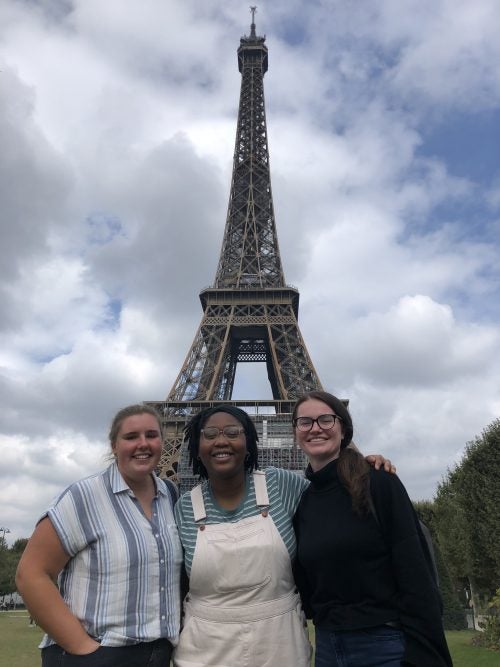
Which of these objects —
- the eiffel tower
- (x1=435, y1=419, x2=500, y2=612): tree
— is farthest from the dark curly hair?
the eiffel tower

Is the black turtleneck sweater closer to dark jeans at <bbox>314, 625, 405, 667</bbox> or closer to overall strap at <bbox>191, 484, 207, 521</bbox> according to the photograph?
dark jeans at <bbox>314, 625, 405, 667</bbox>

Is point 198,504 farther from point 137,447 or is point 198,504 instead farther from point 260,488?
point 137,447

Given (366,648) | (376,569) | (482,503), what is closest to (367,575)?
(376,569)

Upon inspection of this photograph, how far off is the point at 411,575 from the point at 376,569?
20cm

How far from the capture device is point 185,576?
11.8ft

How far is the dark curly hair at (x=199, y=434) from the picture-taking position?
3.84 meters

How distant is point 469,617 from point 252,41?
54374 millimetres

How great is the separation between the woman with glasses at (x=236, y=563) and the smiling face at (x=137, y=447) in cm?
30

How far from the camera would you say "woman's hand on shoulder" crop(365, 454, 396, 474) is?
351 cm

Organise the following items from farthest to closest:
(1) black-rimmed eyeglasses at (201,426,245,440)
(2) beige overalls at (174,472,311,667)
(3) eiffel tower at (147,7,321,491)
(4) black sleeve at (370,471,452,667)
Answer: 1. (3) eiffel tower at (147,7,321,491)
2. (1) black-rimmed eyeglasses at (201,426,245,440)
3. (2) beige overalls at (174,472,311,667)
4. (4) black sleeve at (370,471,452,667)

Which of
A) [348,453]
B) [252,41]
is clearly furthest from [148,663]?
[252,41]

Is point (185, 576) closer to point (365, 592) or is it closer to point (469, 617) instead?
point (365, 592)

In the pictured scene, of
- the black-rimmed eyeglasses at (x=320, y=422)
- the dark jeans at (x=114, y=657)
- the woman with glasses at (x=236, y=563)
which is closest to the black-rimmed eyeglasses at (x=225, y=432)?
the woman with glasses at (x=236, y=563)

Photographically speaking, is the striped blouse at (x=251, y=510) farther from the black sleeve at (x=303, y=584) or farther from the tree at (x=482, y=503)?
the tree at (x=482, y=503)
